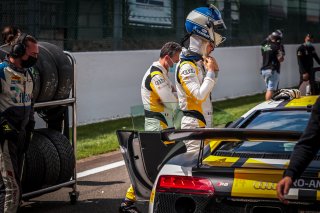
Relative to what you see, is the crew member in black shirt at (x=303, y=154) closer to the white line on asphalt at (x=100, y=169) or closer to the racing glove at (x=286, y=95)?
the racing glove at (x=286, y=95)

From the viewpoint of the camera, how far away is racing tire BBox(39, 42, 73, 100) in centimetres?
822

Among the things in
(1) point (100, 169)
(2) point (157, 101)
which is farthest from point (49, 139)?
(1) point (100, 169)

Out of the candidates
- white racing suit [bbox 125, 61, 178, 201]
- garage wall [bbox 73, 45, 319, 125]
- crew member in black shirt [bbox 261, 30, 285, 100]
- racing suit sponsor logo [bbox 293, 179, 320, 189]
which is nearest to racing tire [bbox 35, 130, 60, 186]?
white racing suit [bbox 125, 61, 178, 201]

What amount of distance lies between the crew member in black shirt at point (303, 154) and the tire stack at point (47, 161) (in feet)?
12.9

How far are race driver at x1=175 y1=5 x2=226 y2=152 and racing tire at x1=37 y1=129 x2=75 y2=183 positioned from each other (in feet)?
5.25

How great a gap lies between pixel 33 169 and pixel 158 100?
140 cm

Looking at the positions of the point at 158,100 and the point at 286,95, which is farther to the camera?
the point at 158,100

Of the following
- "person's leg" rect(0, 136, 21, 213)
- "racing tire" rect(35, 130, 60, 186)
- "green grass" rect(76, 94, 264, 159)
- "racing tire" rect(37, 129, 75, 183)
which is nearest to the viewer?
"person's leg" rect(0, 136, 21, 213)

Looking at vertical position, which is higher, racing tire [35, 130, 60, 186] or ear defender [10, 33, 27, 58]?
ear defender [10, 33, 27, 58]

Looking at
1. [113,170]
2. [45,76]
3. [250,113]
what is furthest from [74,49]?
[250,113]

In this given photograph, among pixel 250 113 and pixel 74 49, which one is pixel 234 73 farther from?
pixel 250 113

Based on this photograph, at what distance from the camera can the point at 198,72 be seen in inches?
283

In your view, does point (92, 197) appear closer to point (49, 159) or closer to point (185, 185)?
point (49, 159)

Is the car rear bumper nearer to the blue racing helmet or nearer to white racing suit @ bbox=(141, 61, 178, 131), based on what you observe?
white racing suit @ bbox=(141, 61, 178, 131)
